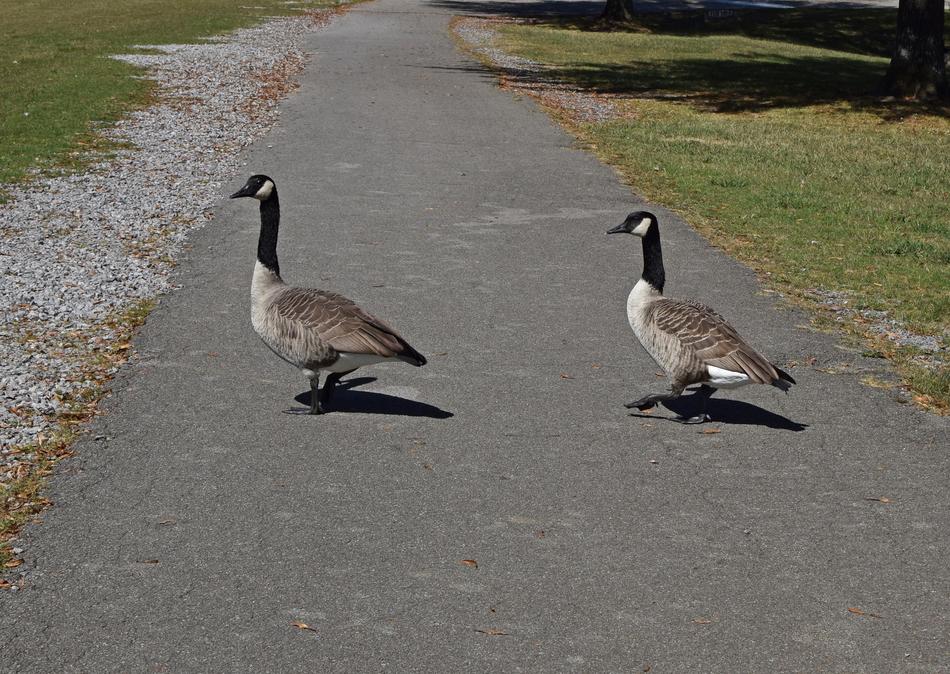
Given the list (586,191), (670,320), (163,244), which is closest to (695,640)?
(670,320)

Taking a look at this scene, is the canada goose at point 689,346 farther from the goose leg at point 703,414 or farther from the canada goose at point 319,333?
the canada goose at point 319,333

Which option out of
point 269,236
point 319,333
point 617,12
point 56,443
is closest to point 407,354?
point 319,333

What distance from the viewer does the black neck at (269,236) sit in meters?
8.16

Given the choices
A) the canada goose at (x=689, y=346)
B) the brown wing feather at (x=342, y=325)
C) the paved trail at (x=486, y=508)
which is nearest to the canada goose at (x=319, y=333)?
the brown wing feather at (x=342, y=325)

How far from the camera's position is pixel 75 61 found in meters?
31.1

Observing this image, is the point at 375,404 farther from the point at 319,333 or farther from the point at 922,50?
the point at 922,50

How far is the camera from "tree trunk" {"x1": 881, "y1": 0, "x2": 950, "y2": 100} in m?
26.3

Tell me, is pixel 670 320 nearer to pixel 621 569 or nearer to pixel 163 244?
pixel 621 569

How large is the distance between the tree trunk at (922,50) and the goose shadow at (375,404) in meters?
22.3

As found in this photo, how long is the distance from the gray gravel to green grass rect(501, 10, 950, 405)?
6441 mm

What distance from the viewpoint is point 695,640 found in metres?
5.11

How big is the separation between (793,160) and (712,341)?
12694 mm

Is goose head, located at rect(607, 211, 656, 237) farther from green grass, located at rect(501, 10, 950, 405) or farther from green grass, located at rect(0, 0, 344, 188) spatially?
green grass, located at rect(0, 0, 344, 188)

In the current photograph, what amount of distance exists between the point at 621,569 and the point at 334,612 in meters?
1.51
